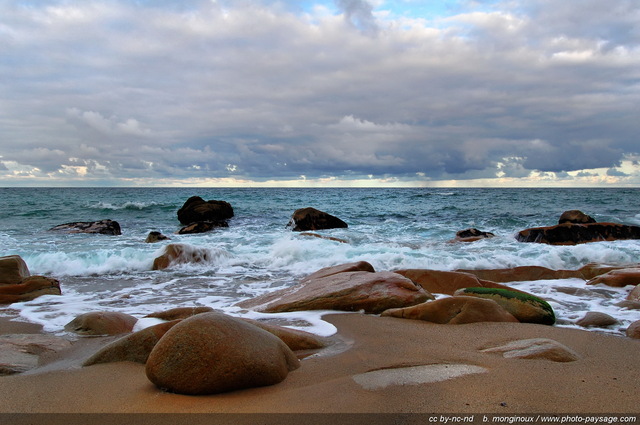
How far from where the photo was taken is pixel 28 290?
660 centimetres

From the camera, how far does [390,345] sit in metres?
3.75

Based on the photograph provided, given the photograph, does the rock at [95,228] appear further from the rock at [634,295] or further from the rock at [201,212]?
the rock at [634,295]

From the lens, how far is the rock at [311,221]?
17.5m

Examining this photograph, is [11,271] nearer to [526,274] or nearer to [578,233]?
[526,274]

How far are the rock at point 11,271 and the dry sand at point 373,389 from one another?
12.7ft

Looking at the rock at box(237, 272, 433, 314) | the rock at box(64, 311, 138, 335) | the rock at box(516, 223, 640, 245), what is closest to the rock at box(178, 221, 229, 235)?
the rock at box(516, 223, 640, 245)

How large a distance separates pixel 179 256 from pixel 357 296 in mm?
5947

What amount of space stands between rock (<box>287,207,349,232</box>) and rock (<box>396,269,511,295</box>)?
10263 mm

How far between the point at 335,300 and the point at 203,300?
7.97 feet

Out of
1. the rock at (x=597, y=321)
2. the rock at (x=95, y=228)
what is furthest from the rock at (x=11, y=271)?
the rock at (x=95, y=228)

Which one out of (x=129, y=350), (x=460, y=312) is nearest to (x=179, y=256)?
(x=129, y=350)

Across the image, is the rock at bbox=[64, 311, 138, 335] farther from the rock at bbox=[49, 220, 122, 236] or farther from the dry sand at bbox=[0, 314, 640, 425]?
the rock at bbox=[49, 220, 122, 236]
